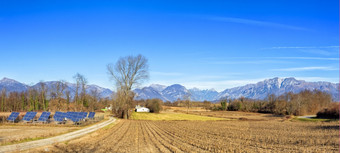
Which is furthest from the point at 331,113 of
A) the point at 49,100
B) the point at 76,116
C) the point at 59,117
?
the point at 49,100

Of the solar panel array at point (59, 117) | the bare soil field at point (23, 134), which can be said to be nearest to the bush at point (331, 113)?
the bare soil field at point (23, 134)

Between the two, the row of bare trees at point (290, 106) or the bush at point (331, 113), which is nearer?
the bush at point (331, 113)

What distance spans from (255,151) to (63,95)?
8878 cm

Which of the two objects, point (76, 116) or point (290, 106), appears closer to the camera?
point (76, 116)

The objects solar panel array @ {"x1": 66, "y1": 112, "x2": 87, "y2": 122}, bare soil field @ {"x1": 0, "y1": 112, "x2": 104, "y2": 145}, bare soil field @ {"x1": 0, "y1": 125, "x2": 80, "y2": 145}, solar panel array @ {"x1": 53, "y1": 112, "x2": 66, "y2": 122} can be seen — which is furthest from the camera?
solar panel array @ {"x1": 53, "y1": 112, "x2": 66, "y2": 122}

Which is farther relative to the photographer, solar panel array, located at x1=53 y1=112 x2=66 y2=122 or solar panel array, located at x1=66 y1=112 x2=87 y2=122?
solar panel array, located at x1=53 y1=112 x2=66 y2=122

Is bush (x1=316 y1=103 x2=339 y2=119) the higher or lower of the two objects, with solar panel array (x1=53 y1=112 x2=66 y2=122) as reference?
lower

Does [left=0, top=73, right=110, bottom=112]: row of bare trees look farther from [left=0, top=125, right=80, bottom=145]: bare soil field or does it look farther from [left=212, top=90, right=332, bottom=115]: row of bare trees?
[left=212, top=90, right=332, bottom=115]: row of bare trees

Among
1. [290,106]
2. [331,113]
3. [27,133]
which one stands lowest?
[331,113]

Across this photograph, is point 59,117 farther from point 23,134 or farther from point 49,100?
point 49,100

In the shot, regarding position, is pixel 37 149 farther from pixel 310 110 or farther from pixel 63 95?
pixel 310 110

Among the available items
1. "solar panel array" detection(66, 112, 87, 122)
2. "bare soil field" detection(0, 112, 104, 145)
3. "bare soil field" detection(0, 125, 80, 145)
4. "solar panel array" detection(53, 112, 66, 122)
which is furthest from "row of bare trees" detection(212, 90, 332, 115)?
"bare soil field" detection(0, 125, 80, 145)

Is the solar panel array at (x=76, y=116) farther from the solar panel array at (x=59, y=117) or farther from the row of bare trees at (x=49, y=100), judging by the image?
the row of bare trees at (x=49, y=100)

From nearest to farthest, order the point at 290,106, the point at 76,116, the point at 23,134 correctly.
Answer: the point at 23,134 < the point at 76,116 < the point at 290,106
